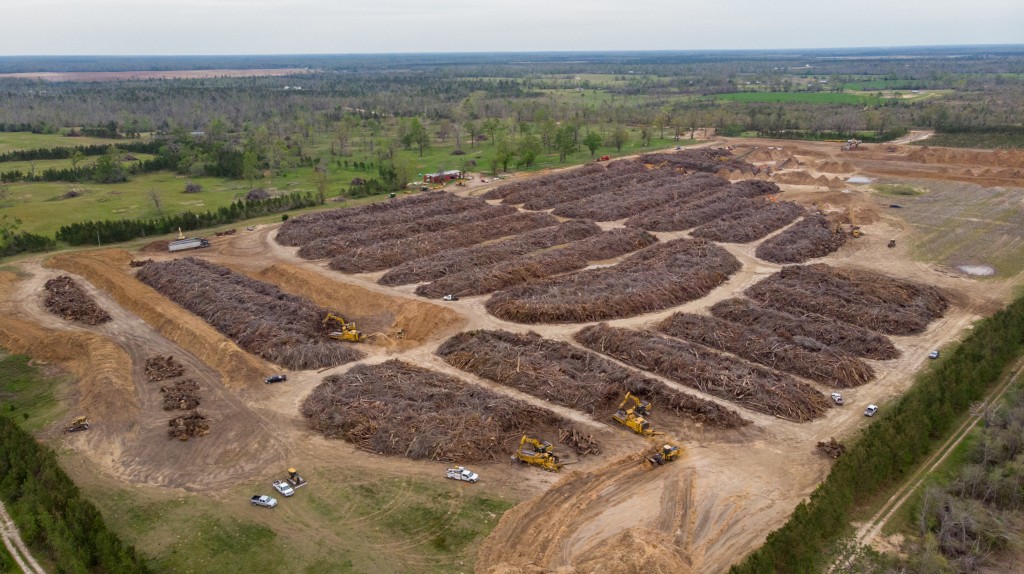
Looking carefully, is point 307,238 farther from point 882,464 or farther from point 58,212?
point 882,464

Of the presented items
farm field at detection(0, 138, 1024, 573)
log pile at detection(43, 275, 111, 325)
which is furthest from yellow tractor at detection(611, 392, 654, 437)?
log pile at detection(43, 275, 111, 325)

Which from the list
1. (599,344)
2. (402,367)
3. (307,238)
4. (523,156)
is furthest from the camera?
(523,156)

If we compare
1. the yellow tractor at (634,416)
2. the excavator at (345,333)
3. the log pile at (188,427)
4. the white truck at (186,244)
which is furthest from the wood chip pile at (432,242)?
the yellow tractor at (634,416)

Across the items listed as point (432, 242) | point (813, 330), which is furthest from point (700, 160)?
point (813, 330)

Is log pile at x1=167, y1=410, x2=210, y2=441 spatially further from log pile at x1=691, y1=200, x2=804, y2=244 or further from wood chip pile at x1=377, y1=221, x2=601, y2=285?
log pile at x1=691, y1=200, x2=804, y2=244

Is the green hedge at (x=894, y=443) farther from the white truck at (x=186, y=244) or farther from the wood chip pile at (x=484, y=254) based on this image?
the white truck at (x=186, y=244)

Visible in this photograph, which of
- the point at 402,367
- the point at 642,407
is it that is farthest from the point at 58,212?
the point at 642,407
